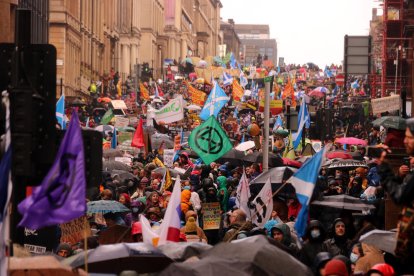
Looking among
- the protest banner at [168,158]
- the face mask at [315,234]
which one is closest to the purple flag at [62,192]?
the face mask at [315,234]

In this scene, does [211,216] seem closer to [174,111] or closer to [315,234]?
[315,234]

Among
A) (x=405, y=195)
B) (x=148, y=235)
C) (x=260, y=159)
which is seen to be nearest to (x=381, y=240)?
(x=148, y=235)

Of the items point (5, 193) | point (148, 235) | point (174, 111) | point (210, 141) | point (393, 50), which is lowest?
point (148, 235)

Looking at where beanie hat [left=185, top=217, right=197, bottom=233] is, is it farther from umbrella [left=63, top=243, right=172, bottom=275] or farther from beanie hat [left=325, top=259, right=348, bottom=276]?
beanie hat [left=325, top=259, right=348, bottom=276]

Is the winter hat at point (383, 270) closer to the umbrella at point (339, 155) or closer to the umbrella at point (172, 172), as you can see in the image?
the umbrella at point (172, 172)

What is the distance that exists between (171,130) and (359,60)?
11142mm

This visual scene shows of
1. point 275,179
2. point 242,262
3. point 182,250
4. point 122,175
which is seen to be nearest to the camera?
point 242,262

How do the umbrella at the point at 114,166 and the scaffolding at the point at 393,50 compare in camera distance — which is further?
the scaffolding at the point at 393,50

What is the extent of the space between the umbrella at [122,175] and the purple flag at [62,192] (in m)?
15.2

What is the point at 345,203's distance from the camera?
637 inches

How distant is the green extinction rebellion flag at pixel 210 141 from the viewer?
22.2 meters

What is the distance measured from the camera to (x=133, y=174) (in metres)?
26.2

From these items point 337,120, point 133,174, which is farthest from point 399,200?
point 337,120

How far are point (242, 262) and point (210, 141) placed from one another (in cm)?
1283
